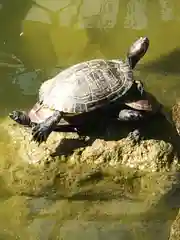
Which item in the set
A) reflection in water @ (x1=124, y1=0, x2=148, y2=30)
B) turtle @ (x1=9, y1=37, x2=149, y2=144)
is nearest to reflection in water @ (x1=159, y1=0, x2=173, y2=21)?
reflection in water @ (x1=124, y1=0, x2=148, y2=30)

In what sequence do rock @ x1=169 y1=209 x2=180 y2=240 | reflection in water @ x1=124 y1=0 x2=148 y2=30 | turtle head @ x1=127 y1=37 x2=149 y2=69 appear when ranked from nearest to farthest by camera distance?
rock @ x1=169 y1=209 x2=180 y2=240 < turtle head @ x1=127 y1=37 x2=149 y2=69 < reflection in water @ x1=124 y1=0 x2=148 y2=30

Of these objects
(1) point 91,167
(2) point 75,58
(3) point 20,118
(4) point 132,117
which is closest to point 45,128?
(3) point 20,118

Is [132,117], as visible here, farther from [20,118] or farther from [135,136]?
[20,118]

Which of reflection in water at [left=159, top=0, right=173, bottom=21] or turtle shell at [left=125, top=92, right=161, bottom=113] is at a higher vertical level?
reflection in water at [left=159, top=0, right=173, bottom=21]

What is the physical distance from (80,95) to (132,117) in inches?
14.6

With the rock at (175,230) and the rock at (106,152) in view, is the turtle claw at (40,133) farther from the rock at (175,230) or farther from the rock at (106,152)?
the rock at (175,230)

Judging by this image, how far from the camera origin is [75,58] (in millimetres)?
4555

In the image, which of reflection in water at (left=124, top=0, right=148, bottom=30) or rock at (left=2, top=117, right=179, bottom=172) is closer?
rock at (left=2, top=117, right=179, bottom=172)

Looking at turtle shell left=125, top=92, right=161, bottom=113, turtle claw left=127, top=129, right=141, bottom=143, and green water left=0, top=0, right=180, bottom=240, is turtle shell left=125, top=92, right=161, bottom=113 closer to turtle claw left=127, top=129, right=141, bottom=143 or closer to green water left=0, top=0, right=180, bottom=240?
turtle claw left=127, top=129, right=141, bottom=143

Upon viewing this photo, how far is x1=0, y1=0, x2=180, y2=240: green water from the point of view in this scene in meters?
3.26

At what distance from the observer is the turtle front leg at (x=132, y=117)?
134 inches

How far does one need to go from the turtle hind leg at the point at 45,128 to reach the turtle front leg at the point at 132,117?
0.42 meters

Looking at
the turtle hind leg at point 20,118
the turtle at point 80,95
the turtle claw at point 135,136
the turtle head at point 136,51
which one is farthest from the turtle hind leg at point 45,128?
the turtle head at point 136,51

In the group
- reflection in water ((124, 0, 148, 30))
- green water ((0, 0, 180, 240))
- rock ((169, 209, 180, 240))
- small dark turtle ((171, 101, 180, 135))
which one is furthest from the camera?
reflection in water ((124, 0, 148, 30))
